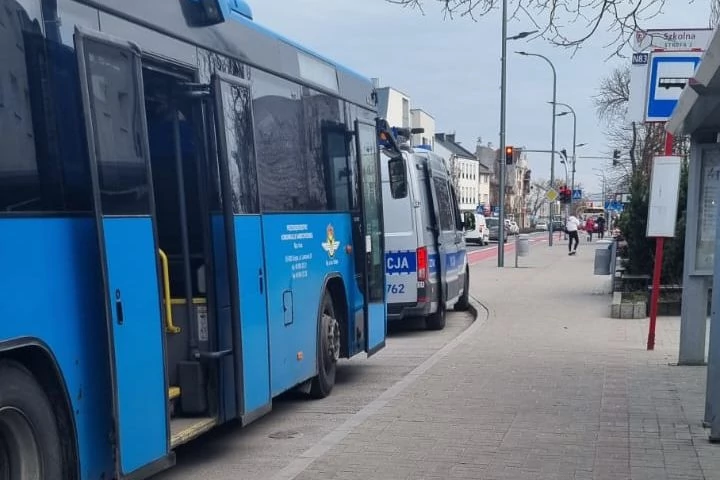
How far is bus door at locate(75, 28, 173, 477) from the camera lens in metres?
4.61

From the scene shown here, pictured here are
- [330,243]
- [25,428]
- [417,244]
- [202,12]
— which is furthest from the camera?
[417,244]

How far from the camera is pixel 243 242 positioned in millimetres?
6430

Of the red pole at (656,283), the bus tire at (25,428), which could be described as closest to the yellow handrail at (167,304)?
the bus tire at (25,428)

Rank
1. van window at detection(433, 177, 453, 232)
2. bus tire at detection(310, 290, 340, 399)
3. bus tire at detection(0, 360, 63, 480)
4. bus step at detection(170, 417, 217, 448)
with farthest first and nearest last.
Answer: van window at detection(433, 177, 453, 232), bus tire at detection(310, 290, 340, 399), bus step at detection(170, 417, 217, 448), bus tire at detection(0, 360, 63, 480)

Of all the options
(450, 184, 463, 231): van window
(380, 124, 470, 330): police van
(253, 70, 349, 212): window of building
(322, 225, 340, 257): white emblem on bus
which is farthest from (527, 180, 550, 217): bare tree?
(253, 70, 349, 212): window of building

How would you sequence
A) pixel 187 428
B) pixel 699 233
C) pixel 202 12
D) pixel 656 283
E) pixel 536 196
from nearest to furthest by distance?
pixel 187 428, pixel 202 12, pixel 699 233, pixel 656 283, pixel 536 196

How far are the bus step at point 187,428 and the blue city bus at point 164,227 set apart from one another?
21mm

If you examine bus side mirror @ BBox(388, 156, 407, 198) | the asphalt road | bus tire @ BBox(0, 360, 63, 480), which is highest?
bus side mirror @ BBox(388, 156, 407, 198)

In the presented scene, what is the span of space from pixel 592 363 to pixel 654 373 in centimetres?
95

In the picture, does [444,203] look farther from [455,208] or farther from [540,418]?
[540,418]

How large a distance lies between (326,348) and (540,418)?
2.19 metres

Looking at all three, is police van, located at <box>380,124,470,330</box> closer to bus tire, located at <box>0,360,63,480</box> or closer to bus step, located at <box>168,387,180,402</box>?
bus step, located at <box>168,387,180,402</box>

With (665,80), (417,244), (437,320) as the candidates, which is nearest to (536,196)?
(437,320)

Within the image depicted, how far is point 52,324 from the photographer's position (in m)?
4.22
